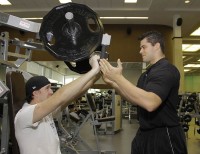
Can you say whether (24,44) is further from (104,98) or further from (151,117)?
(104,98)

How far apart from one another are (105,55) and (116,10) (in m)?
6.87

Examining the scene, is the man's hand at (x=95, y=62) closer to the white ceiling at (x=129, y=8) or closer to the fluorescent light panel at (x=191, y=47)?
the white ceiling at (x=129, y=8)

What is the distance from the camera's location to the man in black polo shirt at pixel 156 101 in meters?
1.78

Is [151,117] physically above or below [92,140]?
above

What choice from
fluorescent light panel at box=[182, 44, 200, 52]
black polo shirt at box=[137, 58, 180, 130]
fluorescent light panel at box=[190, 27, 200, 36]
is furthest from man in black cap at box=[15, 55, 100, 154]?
fluorescent light panel at box=[182, 44, 200, 52]

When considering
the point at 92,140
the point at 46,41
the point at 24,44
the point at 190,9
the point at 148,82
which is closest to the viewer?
the point at 46,41

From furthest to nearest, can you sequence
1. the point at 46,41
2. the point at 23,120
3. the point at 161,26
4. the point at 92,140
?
the point at 161,26
the point at 92,140
the point at 23,120
the point at 46,41

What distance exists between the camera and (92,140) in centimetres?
663

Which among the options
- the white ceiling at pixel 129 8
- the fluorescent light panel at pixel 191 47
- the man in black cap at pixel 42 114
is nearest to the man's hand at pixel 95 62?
the man in black cap at pixel 42 114

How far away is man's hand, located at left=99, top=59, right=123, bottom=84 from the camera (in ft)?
4.89

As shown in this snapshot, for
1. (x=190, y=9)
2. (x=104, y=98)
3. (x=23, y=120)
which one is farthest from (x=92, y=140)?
(x=23, y=120)

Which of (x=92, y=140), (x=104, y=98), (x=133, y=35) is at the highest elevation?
(x=133, y=35)

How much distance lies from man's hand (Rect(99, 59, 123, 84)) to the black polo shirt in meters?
0.32

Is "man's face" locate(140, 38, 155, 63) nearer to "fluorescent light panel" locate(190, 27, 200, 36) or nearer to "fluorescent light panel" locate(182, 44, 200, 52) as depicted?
"fluorescent light panel" locate(190, 27, 200, 36)
